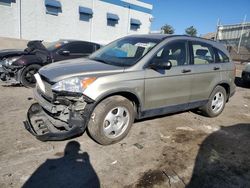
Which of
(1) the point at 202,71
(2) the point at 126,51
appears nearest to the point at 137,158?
(2) the point at 126,51

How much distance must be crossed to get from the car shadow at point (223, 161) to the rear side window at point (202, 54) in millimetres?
1528

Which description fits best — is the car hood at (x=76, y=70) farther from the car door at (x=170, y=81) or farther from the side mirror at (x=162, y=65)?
the car door at (x=170, y=81)

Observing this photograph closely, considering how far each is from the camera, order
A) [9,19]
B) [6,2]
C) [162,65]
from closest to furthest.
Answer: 1. [162,65]
2. [6,2]
3. [9,19]

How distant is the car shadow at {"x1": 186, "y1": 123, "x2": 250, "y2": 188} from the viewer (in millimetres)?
3131

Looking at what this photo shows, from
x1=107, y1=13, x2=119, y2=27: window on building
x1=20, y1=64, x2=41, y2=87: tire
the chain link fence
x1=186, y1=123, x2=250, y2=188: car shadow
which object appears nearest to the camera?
x1=186, y1=123, x2=250, y2=188: car shadow

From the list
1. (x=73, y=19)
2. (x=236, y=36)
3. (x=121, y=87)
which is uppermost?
(x=236, y=36)

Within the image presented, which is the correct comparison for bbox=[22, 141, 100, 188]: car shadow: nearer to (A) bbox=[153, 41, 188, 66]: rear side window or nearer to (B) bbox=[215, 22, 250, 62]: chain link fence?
(A) bbox=[153, 41, 188, 66]: rear side window

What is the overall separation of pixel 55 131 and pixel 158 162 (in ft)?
5.29

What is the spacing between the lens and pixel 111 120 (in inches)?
149

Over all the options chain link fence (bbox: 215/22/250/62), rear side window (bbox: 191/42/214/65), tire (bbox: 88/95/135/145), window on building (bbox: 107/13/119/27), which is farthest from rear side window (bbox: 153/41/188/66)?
chain link fence (bbox: 215/22/250/62)

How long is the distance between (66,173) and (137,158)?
42.5 inches

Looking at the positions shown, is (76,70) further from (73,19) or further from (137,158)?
(73,19)

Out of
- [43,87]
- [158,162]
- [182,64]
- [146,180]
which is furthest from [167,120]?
[43,87]

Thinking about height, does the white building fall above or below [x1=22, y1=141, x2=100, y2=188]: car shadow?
above
